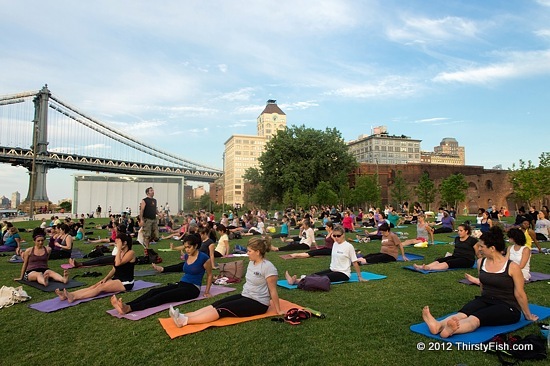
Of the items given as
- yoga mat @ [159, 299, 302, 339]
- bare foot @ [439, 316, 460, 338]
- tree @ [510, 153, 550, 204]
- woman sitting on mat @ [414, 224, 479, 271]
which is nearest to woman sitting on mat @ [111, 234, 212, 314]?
yoga mat @ [159, 299, 302, 339]

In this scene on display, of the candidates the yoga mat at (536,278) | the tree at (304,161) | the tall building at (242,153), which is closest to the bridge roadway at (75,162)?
the tree at (304,161)

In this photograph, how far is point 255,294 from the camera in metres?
5.52

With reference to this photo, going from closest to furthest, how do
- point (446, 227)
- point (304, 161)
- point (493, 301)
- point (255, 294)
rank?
point (493, 301) → point (255, 294) → point (446, 227) → point (304, 161)

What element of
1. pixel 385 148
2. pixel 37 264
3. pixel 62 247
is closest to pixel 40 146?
pixel 62 247

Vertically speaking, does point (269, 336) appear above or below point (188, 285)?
below

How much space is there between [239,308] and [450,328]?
2.65m

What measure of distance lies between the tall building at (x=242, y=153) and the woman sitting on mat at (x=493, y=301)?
130m

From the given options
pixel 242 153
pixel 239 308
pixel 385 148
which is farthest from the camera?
pixel 242 153

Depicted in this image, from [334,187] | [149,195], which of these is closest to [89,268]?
[149,195]

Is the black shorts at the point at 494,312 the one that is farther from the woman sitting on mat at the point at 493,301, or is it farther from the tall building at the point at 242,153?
the tall building at the point at 242,153

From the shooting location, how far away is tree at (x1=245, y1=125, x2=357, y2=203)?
150 feet

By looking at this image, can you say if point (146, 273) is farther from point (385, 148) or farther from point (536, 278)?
point (385, 148)

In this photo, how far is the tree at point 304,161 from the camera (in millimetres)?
45750

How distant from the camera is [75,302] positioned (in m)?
6.46
